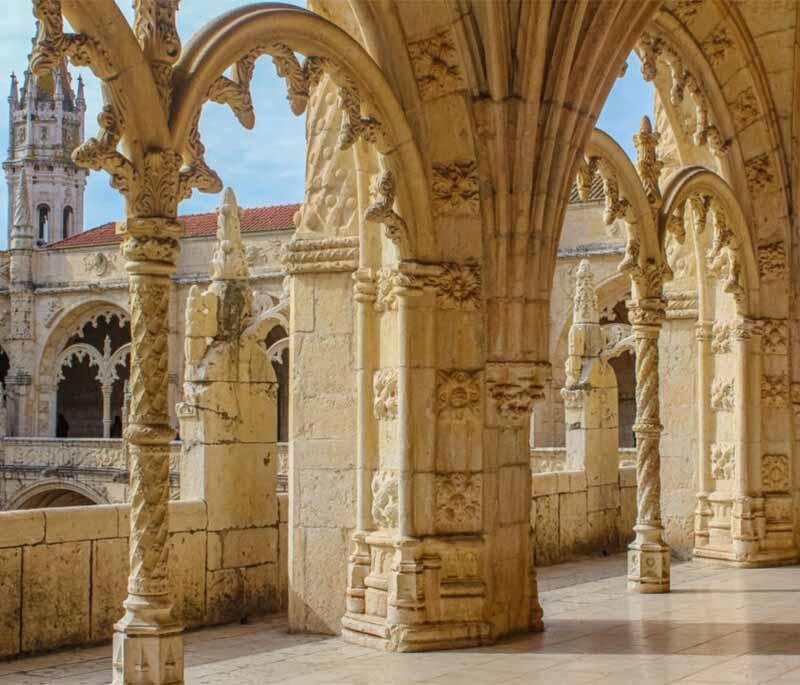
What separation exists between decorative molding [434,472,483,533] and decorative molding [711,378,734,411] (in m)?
4.04

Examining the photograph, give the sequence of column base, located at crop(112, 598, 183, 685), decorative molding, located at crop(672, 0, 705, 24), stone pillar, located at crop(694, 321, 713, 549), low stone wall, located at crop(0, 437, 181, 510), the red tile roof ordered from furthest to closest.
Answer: the red tile roof → low stone wall, located at crop(0, 437, 181, 510) → stone pillar, located at crop(694, 321, 713, 549) → decorative molding, located at crop(672, 0, 705, 24) → column base, located at crop(112, 598, 183, 685)

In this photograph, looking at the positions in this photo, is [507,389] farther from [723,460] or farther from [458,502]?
[723,460]

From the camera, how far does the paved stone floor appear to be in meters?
5.36

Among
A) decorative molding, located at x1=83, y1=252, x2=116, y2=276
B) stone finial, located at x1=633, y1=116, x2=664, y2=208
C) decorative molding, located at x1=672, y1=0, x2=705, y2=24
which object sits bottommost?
stone finial, located at x1=633, y1=116, x2=664, y2=208

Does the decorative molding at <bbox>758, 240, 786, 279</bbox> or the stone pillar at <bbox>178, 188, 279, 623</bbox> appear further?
the decorative molding at <bbox>758, 240, 786, 279</bbox>

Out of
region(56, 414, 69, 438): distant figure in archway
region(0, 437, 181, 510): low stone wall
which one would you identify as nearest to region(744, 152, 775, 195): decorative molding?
region(0, 437, 181, 510): low stone wall

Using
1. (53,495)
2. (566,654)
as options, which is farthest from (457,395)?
(53,495)

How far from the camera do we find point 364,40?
19.9 feet

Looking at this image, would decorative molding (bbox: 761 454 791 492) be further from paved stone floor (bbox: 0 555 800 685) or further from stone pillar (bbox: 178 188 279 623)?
stone pillar (bbox: 178 188 279 623)

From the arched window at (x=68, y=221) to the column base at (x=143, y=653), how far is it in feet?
141

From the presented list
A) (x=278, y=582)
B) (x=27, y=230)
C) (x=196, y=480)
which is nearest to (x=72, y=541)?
(x=196, y=480)

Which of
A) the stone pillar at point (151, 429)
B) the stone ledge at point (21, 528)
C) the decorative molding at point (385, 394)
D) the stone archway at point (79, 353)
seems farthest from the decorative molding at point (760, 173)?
the stone archway at point (79, 353)

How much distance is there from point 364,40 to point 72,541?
283 cm

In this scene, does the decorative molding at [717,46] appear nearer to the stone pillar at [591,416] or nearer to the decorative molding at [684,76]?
the decorative molding at [684,76]
